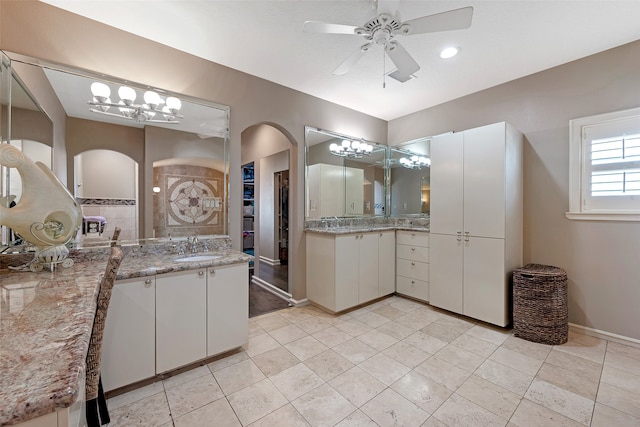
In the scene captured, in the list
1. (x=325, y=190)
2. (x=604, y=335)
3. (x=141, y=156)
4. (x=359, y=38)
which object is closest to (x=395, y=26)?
(x=359, y=38)

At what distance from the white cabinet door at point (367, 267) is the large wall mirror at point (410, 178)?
99cm

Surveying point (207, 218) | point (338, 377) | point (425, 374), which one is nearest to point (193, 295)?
point (207, 218)

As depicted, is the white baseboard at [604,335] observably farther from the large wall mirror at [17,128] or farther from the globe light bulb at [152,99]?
the large wall mirror at [17,128]

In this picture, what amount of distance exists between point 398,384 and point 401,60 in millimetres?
2472

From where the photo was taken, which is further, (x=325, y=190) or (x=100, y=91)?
(x=325, y=190)

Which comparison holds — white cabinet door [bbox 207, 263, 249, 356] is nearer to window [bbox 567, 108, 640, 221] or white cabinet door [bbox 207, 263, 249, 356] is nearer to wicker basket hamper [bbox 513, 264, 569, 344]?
wicker basket hamper [bbox 513, 264, 569, 344]

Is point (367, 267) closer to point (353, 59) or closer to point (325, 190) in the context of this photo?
point (325, 190)

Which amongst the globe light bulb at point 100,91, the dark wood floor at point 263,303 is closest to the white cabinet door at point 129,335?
the dark wood floor at point 263,303

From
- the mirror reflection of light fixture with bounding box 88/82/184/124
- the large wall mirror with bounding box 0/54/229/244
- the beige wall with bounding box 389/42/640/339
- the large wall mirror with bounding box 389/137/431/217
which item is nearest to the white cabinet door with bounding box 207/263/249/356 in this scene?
the large wall mirror with bounding box 0/54/229/244

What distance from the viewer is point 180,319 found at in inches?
73.7

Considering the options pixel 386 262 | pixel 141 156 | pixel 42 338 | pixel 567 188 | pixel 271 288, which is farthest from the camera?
pixel 271 288

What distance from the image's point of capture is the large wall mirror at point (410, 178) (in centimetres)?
375

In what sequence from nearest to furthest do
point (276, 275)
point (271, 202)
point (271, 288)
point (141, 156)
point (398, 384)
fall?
point (398, 384) → point (141, 156) → point (271, 288) → point (276, 275) → point (271, 202)

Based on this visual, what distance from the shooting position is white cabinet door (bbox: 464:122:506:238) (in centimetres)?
258
